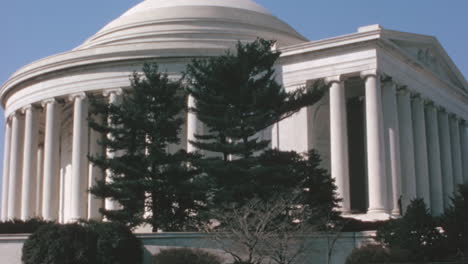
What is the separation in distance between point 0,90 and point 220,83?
39.4 meters

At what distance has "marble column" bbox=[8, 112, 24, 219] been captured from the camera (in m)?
81.4

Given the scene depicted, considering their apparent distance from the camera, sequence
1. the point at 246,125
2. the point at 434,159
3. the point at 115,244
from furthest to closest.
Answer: the point at 434,159, the point at 246,125, the point at 115,244

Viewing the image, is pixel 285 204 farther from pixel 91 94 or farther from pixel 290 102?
pixel 91 94

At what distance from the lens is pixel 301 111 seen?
70.6 metres

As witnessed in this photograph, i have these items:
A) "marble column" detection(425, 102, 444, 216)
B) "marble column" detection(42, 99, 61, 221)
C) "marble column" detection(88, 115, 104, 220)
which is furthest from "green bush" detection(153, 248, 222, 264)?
"marble column" detection(425, 102, 444, 216)

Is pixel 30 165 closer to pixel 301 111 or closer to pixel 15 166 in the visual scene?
pixel 15 166

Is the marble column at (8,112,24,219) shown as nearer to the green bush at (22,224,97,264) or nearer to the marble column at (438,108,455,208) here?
the green bush at (22,224,97,264)

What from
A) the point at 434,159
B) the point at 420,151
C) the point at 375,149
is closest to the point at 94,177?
the point at 375,149

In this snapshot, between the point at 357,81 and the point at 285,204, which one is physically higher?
the point at 357,81

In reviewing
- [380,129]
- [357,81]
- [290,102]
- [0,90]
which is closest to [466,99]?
[357,81]

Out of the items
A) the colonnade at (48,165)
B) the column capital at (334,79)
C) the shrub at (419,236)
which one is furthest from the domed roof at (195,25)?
the shrub at (419,236)

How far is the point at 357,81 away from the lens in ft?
243

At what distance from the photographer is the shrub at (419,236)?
42.8m

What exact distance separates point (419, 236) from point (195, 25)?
1729 inches
